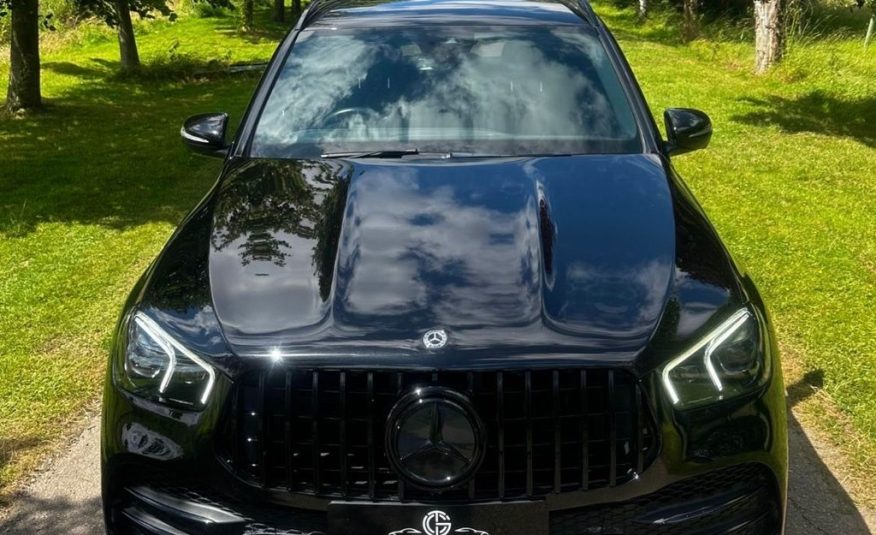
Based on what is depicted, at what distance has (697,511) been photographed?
2463 mm

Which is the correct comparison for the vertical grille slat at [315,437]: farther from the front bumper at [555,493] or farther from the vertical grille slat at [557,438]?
the vertical grille slat at [557,438]

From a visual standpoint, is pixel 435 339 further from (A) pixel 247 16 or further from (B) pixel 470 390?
(A) pixel 247 16

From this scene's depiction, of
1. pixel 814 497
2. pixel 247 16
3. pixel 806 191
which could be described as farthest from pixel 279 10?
pixel 814 497

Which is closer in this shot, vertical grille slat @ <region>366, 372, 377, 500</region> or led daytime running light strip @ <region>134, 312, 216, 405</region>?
vertical grille slat @ <region>366, 372, 377, 500</region>

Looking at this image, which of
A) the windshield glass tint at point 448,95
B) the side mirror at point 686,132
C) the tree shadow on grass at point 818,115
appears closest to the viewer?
the windshield glass tint at point 448,95

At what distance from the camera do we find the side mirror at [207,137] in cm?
414

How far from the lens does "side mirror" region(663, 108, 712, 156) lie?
408 centimetres

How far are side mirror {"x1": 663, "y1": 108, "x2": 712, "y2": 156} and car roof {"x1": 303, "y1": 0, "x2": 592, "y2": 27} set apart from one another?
0.62 m

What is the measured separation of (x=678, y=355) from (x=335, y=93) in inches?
82.3

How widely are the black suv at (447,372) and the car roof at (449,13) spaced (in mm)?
1355

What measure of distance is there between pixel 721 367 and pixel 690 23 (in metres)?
23.1

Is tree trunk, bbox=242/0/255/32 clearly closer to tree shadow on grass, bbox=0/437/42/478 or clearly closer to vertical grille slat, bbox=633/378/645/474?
tree shadow on grass, bbox=0/437/42/478

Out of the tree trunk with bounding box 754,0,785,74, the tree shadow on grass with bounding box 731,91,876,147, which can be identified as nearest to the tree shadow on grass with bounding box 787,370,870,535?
the tree shadow on grass with bounding box 731,91,876,147

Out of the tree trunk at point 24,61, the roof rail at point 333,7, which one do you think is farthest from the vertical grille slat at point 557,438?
the tree trunk at point 24,61
